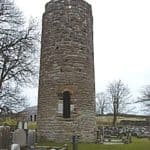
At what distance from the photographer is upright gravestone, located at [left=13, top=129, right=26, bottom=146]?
524 inches

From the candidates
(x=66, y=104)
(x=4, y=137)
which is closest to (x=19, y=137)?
(x=4, y=137)

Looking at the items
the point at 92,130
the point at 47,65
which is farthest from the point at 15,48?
the point at 92,130

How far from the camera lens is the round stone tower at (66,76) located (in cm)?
2264

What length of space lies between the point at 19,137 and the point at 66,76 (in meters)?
9.76

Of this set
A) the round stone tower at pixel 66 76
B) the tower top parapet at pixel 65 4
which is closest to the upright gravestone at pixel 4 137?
the round stone tower at pixel 66 76

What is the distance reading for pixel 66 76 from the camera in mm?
22844

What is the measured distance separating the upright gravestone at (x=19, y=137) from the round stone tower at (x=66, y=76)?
8480 mm

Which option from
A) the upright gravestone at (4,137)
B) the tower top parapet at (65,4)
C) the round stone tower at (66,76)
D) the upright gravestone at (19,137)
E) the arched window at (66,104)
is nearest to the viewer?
the upright gravestone at (4,137)

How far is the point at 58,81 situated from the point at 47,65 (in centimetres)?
154

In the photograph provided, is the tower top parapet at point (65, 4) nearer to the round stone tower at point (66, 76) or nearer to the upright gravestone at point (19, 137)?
the round stone tower at point (66, 76)

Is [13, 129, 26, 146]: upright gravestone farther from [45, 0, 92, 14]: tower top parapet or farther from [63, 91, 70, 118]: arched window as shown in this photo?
[45, 0, 92, 14]: tower top parapet

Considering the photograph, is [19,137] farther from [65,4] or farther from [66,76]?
[65,4]

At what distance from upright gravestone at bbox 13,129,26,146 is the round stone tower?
27.8ft

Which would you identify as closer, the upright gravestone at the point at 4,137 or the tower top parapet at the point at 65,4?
the upright gravestone at the point at 4,137
